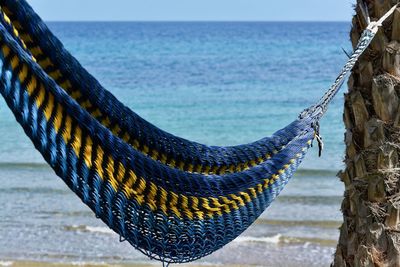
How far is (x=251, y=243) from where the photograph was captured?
22.6 feet

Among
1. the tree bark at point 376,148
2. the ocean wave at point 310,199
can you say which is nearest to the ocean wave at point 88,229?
the ocean wave at point 310,199

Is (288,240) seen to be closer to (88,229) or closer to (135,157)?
(88,229)

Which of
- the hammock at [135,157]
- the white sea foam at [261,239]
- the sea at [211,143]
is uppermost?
the hammock at [135,157]

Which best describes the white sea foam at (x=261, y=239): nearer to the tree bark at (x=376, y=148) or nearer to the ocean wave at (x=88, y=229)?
the ocean wave at (x=88, y=229)

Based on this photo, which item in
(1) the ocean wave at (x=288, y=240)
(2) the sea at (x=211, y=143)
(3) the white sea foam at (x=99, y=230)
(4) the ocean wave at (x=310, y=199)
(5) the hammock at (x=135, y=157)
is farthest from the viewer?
(4) the ocean wave at (x=310, y=199)

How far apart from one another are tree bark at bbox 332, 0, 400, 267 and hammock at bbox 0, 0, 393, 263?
0.06m

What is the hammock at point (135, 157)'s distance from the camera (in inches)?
63.5

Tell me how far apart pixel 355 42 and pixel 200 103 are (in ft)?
49.2

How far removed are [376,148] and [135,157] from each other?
2.14 feet

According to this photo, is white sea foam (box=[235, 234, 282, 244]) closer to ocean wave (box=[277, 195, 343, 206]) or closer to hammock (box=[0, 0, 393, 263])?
ocean wave (box=[277, 195, 343, 206])

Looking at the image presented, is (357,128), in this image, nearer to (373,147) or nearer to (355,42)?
(373,147)

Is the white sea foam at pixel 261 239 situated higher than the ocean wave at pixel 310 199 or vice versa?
the white sea foam at pixel 261 239

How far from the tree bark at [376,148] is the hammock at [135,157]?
0.06 meters

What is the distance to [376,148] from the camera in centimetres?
203
